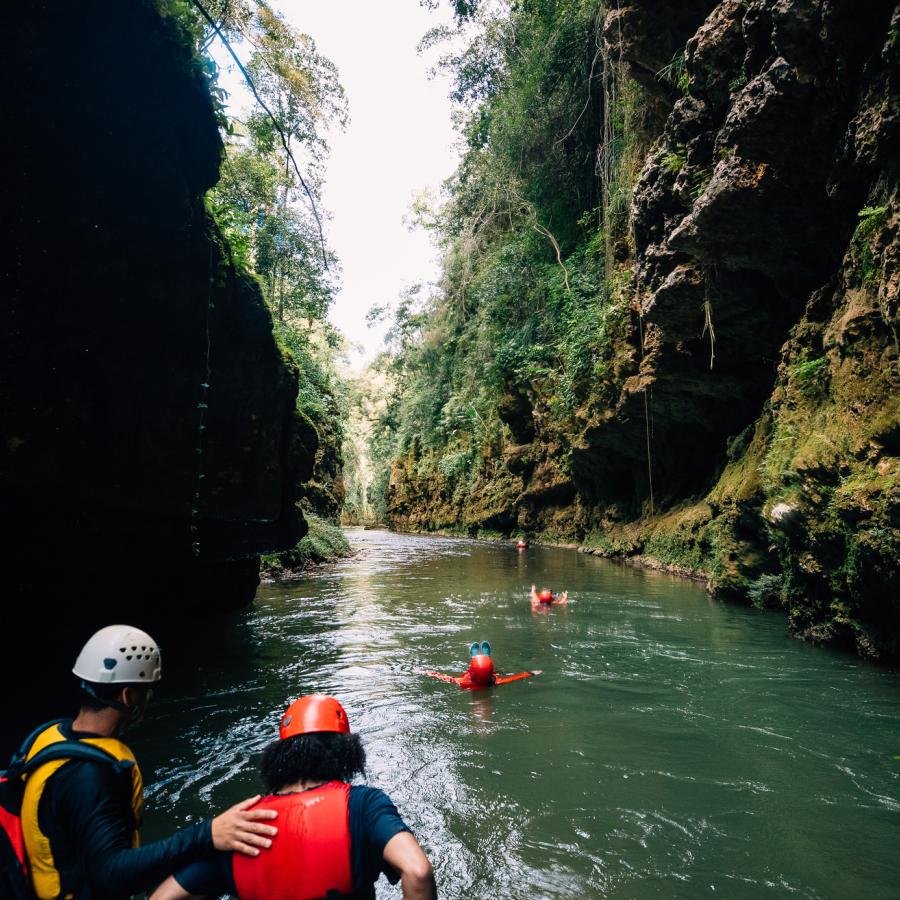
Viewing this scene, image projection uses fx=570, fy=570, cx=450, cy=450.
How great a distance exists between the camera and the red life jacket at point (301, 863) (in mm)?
1572

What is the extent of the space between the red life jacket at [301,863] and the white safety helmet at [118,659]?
602 millimetres

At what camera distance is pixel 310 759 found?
5.66 feet

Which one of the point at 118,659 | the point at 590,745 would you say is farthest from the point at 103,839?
the point at 590,745

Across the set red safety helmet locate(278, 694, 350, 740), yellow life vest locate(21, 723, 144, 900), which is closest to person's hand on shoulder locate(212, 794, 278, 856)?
red safety helmet locate(278, 694, 350, 740)

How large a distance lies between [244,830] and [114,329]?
5641mm

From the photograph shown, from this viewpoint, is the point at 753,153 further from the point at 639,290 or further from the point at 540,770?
the point at 540,770

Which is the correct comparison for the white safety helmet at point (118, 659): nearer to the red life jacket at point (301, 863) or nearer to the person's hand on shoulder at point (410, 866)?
the red life jacket at point (301, 863)

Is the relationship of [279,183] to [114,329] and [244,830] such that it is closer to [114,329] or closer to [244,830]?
[114,329]

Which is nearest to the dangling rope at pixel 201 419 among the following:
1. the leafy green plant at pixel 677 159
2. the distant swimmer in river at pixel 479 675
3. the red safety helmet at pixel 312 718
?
the distant swimmer in river at pixel 479 675

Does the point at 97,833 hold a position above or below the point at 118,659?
below

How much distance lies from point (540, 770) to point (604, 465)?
702 inches

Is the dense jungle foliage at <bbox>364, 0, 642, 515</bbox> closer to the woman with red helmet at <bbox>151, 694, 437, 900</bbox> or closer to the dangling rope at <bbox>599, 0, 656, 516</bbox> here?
the dangling rope at <bbox>599, 0, 656, 516</bbox>

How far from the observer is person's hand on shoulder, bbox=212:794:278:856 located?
1.57 metres

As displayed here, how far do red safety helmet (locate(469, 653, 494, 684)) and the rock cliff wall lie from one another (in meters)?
4.07
